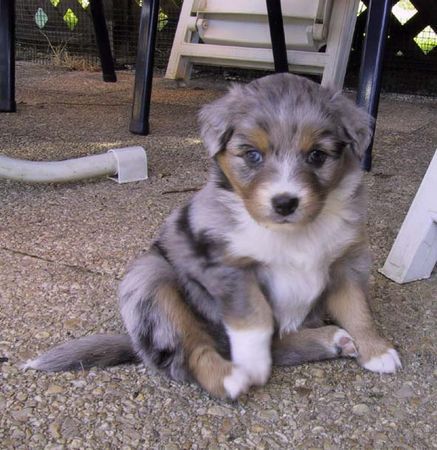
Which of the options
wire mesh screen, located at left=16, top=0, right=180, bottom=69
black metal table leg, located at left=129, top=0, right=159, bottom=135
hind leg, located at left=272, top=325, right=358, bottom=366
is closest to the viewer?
hind leg, located at left=272, top=325, right=358, bottom=366

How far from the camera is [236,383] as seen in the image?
175 cm

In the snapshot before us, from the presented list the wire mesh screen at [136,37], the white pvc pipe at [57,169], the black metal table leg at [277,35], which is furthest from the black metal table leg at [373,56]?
the wire mesh screen at [136,37]

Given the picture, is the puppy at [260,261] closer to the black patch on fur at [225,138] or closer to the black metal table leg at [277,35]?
the black patch on fur at [225,138]

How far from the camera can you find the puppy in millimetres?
1785

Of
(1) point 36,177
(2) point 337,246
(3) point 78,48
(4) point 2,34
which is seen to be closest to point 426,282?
(2) point 337,246

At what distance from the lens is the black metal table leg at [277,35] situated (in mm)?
5289

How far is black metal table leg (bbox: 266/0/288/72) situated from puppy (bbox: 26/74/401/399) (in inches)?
138

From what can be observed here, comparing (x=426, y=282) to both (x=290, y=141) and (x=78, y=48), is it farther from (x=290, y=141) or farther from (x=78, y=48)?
(x=78, y=48)

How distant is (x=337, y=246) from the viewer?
1940mm

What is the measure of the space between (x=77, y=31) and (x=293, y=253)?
7362mm

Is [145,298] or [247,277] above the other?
[247,277]

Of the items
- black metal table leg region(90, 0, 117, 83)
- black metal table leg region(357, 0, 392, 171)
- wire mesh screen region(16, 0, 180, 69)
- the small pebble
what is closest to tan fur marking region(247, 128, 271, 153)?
the small pebble

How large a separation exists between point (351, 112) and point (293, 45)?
13.6 ft

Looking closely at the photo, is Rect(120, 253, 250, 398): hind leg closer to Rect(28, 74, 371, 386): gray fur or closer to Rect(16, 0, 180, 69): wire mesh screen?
Rect(28, 74, 371, 386): gray fur
